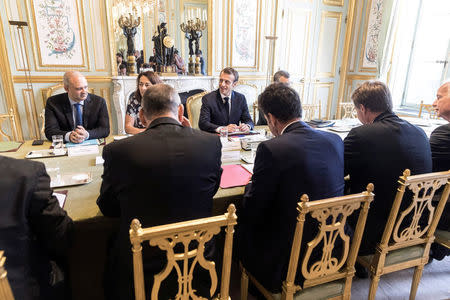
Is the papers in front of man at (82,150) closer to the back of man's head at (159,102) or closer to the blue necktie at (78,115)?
the blue necktie at (78,115)

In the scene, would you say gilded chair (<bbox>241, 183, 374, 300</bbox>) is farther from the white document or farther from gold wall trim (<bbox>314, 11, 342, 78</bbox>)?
gold wall trim (<bbox>314, 11, 342, 78</bbox>)

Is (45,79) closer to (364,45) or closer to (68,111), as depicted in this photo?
(68,111)

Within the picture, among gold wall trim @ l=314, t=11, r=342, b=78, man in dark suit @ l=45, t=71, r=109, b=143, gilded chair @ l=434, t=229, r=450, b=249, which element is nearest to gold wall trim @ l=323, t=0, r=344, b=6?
gold wall trim @ l=314, t=11, r=342, b=78

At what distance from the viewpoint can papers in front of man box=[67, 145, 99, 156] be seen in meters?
1.84

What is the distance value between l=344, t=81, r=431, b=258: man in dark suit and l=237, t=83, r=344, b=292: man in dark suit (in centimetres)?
26

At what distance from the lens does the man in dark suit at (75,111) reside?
2.17 m

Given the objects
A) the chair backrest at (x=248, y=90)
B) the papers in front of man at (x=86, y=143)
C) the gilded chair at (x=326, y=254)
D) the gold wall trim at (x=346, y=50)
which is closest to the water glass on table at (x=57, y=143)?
the papers in front of man at (x=86, y=143)

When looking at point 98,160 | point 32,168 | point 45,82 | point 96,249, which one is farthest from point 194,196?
point 45,82

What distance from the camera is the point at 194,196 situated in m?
1.03

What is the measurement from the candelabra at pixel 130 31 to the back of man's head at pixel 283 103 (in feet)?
10.3

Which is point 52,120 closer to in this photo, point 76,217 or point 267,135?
point 76,217

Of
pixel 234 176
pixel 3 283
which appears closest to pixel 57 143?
pixel 234 176

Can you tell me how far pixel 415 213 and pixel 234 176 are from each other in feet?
2.91

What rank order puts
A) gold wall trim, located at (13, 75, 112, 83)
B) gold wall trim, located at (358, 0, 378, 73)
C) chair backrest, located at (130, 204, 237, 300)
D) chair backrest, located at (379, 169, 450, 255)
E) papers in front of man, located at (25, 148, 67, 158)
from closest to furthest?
chair backrest, located at (130, 204, 237, 300) → chair backrest, located at (379, 169, 450, 255) → papers in front of man, located at (25, 148, 67, 158) → gold wall trim, located at (13, 75, 112, 83) → gold wall trim, located at (358, 0, 378, 73)
